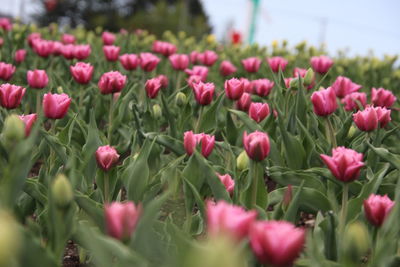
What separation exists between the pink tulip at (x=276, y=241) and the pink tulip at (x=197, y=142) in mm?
913

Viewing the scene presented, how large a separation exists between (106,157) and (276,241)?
103 cm

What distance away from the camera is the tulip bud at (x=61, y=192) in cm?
105

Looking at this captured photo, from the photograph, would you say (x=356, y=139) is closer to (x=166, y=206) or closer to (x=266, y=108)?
(x=266, y=108)

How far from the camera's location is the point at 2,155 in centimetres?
141

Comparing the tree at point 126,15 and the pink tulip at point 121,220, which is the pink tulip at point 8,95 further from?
the tree at point 126,15

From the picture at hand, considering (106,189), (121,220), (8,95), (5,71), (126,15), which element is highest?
(121,220)

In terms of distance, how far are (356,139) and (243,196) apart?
956 millimetres

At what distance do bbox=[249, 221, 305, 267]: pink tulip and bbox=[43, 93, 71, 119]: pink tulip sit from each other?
1.27m

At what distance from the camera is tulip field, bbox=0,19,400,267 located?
3.06ft

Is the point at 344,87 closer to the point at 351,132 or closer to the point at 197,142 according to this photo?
the point at 351,132

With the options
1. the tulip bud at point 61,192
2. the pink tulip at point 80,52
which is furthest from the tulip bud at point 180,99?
the tulip bud at point 61,192

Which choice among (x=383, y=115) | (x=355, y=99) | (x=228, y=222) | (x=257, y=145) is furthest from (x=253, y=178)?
(x=355, y=99)

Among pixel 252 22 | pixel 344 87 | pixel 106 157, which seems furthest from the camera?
pixel 252 22

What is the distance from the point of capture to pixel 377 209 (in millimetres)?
1354
